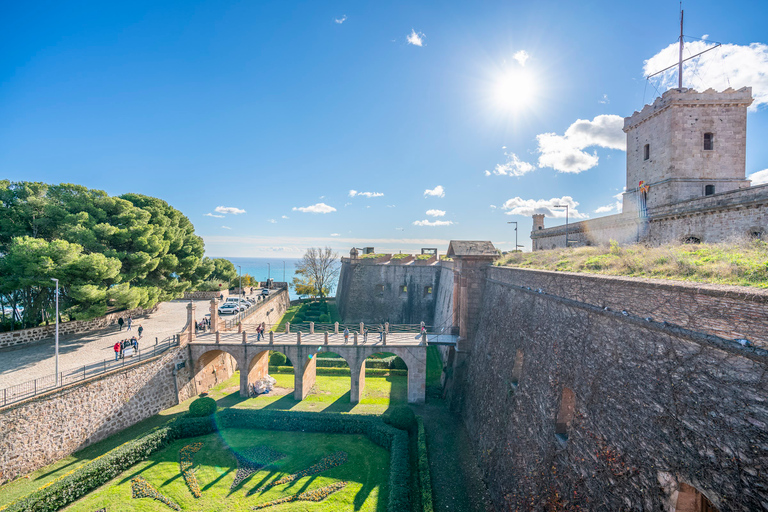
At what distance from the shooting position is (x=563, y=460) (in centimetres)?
887

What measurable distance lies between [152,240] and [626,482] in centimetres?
3007

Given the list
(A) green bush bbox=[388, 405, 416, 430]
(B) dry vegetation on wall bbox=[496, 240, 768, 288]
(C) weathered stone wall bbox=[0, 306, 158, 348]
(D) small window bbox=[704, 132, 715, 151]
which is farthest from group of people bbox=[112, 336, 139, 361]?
(D) small window bbox=[704, 132, 715, 151]

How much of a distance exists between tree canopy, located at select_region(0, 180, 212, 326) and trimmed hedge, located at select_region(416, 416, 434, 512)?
69.2ft

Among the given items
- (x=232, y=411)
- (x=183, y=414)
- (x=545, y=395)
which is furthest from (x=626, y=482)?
(x=183, y=414)

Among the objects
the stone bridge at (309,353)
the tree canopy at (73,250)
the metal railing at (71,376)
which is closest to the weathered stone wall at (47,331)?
the tree canopy at (73,250)

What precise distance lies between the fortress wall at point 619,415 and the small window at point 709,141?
15879 millimetres

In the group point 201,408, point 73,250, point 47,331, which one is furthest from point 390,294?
point 47,331

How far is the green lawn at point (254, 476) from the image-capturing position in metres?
12.4

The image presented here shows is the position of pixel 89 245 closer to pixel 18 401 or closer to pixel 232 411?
pixel 18 401

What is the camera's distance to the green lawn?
40.8ft

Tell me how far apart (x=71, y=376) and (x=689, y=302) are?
24064 mm

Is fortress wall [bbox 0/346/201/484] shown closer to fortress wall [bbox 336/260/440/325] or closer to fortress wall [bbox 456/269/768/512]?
fortress wall [bbox 456/269/768/512]

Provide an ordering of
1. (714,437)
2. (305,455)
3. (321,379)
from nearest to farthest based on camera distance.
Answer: (714,437) < (305,455) < (321,379)

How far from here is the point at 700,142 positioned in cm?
1939
